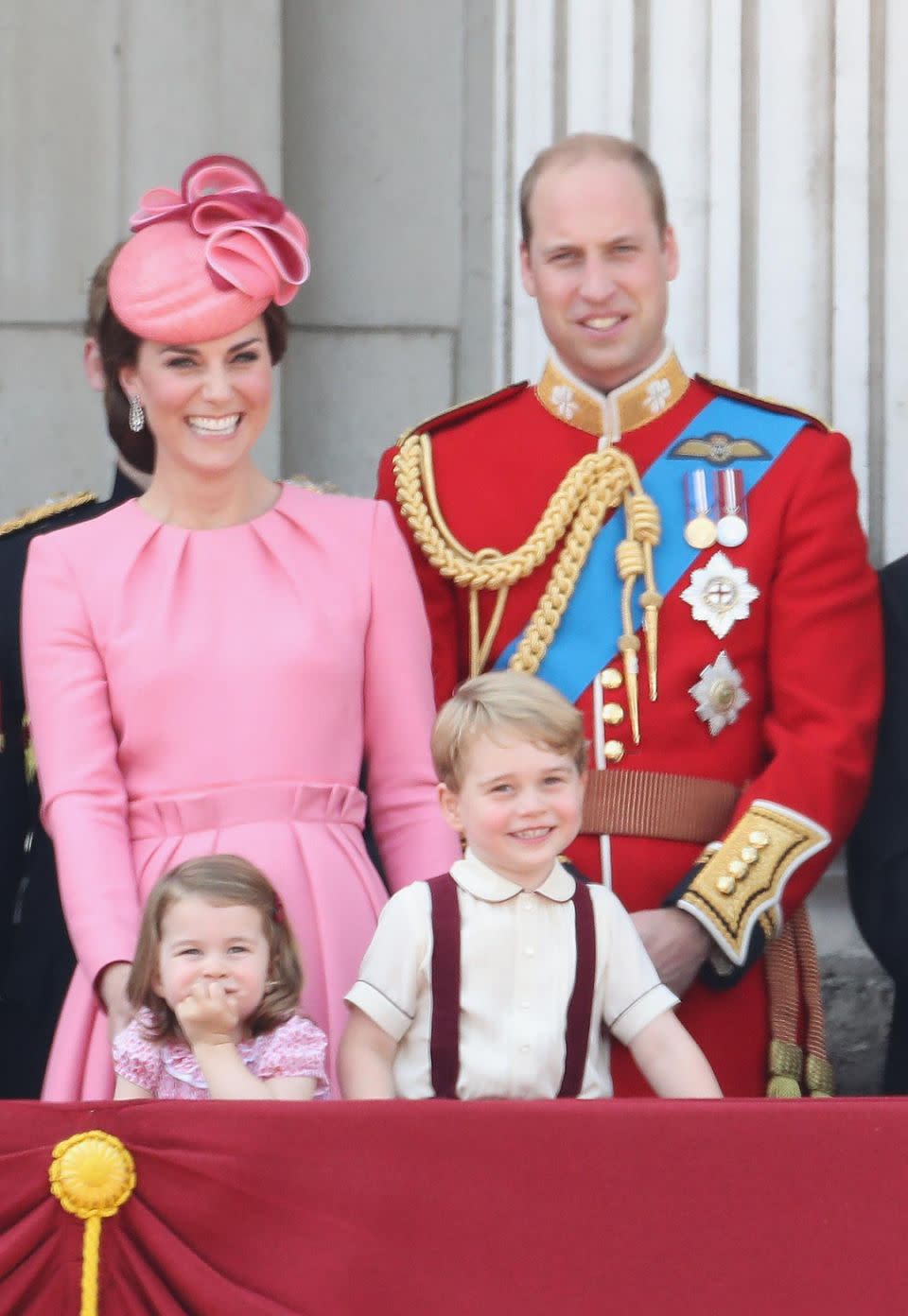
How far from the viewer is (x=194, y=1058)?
2717mm

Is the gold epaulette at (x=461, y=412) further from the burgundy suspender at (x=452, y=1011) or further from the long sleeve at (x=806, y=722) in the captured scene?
the burgundy suspender at (x=452, y=1011)

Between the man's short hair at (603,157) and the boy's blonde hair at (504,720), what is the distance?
88 cm

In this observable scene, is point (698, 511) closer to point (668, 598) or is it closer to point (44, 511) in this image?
point (668, 598)

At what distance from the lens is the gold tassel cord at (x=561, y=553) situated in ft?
10.8

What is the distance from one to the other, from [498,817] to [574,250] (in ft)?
3.08

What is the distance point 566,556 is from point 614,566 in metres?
0.06

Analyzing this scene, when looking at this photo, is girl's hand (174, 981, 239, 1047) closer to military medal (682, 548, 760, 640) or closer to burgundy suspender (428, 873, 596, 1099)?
burgundy suspender (428, 873, 596, 1099)

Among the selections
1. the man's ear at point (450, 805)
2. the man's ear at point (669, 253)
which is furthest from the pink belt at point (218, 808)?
the man's ear at point (669, 253)

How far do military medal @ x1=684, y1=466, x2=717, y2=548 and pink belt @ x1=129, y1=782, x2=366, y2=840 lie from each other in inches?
25.3

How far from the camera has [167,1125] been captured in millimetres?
2324

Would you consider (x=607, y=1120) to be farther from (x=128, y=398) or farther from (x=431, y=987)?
(x=128, y=398)

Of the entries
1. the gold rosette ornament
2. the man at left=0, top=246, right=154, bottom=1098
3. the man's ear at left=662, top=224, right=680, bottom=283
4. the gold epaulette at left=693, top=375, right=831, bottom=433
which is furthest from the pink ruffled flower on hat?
the gold rosette ornament

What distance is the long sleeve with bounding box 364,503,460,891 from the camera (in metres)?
3.00

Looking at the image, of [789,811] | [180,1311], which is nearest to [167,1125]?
[180,1311]
